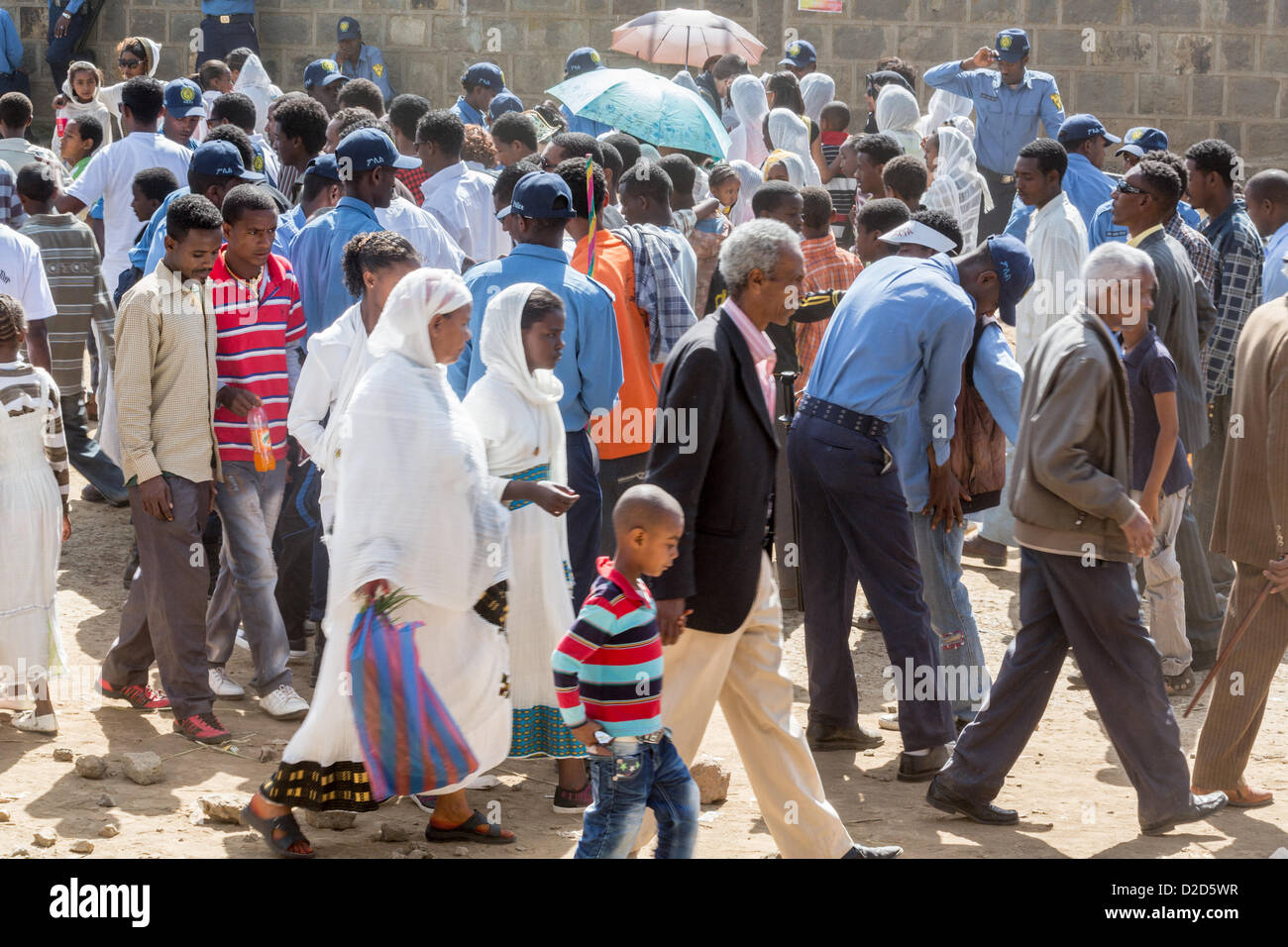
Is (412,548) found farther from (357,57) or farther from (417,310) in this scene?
(357,57)

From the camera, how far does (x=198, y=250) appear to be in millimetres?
5836

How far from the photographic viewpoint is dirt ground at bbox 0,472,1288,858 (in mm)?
5145

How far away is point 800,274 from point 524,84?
13324mm

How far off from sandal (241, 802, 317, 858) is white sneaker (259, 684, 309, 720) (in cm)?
139

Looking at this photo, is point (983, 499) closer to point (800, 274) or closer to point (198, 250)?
point (800, 274)

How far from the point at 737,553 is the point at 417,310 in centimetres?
120

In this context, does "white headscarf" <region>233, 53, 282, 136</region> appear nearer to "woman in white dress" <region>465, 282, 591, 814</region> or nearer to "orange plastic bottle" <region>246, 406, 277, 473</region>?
"orange plastic bottle" <region>246, 406, 277, 473</region>

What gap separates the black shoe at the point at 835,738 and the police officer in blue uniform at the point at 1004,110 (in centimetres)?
847

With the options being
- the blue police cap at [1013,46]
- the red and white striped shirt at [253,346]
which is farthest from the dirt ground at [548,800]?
the blue police cap at [1013,46]

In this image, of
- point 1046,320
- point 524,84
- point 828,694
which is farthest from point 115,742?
point 524,84

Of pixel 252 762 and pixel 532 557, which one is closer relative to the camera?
pixel 532 557

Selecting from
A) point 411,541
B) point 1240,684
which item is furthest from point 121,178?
point 1240,684

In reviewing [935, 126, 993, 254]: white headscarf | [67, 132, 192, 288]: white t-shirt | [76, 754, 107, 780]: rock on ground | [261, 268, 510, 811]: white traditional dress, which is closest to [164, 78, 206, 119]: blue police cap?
[67, 132, 192, 288]: white t-shirt

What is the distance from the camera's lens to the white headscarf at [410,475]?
15.4 ft
